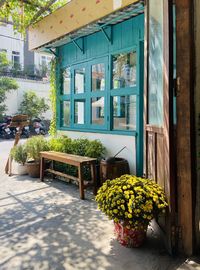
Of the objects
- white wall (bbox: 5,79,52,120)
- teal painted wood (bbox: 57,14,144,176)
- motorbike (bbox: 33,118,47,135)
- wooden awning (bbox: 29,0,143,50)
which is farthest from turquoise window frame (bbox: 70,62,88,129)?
white wall (bbox: 5,79,52,120)

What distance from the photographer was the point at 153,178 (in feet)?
10.0

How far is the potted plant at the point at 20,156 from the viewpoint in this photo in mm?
6004

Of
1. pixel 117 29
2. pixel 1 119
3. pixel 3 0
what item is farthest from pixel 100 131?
pixel 1 119

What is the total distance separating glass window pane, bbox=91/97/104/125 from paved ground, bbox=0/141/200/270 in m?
1.92

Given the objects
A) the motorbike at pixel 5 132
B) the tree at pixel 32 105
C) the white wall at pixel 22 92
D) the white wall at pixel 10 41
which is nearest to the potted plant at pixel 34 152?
the motorbike at pixel 5 132

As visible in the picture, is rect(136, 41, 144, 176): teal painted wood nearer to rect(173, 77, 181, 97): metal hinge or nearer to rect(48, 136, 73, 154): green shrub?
rect(48, 136, 73, 154): green shrub

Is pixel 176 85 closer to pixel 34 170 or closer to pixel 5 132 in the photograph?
pixel 34 170

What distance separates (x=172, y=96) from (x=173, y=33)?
0.60 meters

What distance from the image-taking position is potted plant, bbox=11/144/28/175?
6.00 meters

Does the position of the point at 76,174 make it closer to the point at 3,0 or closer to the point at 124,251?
the point at 124,251

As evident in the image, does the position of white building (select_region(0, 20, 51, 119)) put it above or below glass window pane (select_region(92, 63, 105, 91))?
above

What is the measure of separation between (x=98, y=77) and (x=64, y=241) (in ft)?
12.4

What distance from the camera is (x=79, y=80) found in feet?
20.7

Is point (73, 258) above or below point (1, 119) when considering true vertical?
below
